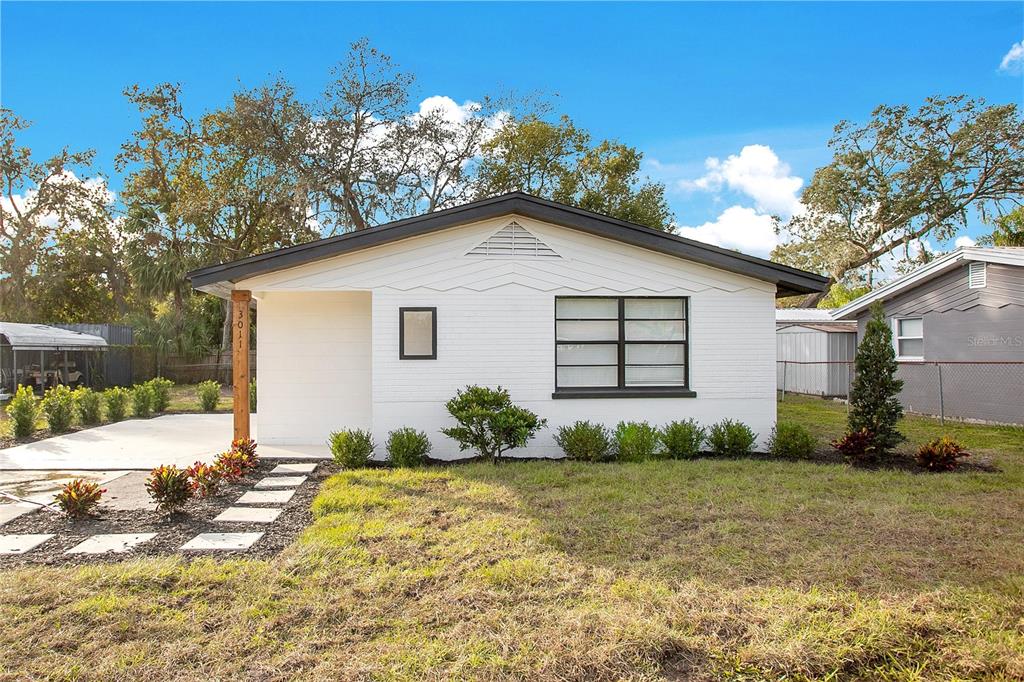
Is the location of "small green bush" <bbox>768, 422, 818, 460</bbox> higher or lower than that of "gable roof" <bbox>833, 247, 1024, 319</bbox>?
lower

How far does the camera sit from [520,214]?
8.36m

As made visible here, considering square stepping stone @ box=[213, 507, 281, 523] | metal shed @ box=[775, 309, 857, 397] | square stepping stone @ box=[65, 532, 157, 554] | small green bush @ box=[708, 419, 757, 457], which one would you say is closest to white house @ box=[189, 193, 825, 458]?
small green bush @ box=[708, 419, 757, 457]

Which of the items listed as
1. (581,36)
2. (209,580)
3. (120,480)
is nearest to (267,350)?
(120,480)

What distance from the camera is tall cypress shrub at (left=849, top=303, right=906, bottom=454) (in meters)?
7.86

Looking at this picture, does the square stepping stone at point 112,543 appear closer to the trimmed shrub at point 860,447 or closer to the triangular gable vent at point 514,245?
the triangular gable vent at point 514,245

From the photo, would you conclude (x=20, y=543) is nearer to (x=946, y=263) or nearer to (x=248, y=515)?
(x=248, y=515)

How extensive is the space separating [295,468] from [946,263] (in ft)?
41.3

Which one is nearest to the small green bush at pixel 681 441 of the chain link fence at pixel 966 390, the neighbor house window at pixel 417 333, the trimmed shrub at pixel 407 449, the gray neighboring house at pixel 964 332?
the trimmed shrub at pixel 407 449

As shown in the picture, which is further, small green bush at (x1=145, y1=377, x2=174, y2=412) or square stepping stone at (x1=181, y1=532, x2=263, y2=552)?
small green bush at (x1=145, y1=377, x2=174, y2=412)

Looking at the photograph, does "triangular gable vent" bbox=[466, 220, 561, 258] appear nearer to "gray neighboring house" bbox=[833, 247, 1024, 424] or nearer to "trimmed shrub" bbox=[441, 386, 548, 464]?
"trimmed shrub" bbox=[441, 386, 548, 464]

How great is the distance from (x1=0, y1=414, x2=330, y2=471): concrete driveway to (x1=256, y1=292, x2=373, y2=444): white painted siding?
0.38 metres

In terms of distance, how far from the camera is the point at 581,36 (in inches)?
528

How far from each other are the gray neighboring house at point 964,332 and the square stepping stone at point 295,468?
10202 mm

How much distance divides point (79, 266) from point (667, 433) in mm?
32434
